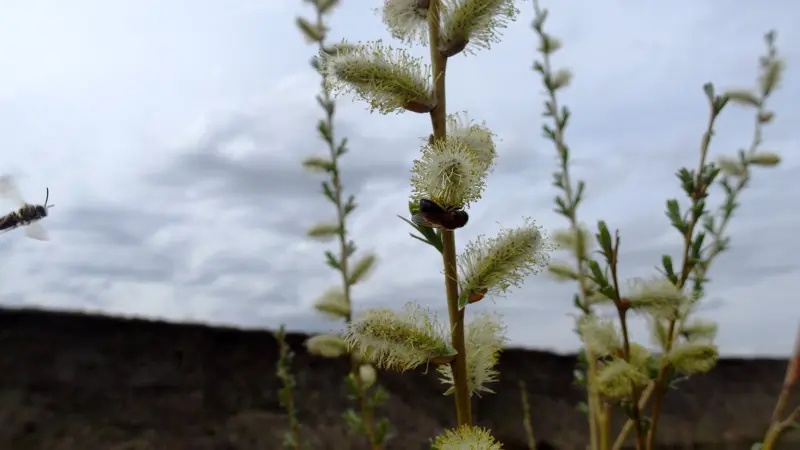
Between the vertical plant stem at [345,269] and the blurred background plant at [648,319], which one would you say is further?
the vertical plant stem at [345,269]

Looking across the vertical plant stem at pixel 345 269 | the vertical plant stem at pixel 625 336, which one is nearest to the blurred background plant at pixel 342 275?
the vertical plant stem at pixel 345 269

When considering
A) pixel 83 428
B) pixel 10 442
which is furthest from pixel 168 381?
pixel 10 442

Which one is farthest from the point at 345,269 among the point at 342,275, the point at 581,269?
the point at 581,269

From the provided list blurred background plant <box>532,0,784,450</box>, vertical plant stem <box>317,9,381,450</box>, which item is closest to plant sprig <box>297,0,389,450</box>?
vertical plant stem <box>317,9,381,450</box>

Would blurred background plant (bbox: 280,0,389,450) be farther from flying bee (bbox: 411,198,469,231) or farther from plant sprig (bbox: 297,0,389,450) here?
flying bee (bbox: 411,198,469,231)

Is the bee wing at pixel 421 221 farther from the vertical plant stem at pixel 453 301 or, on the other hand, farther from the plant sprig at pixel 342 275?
Answer: the plant sprig at pixel 342 275

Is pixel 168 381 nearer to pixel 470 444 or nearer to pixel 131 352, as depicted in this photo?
pixel 131 352

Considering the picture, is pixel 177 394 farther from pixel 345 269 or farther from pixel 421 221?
pixel 421 221
